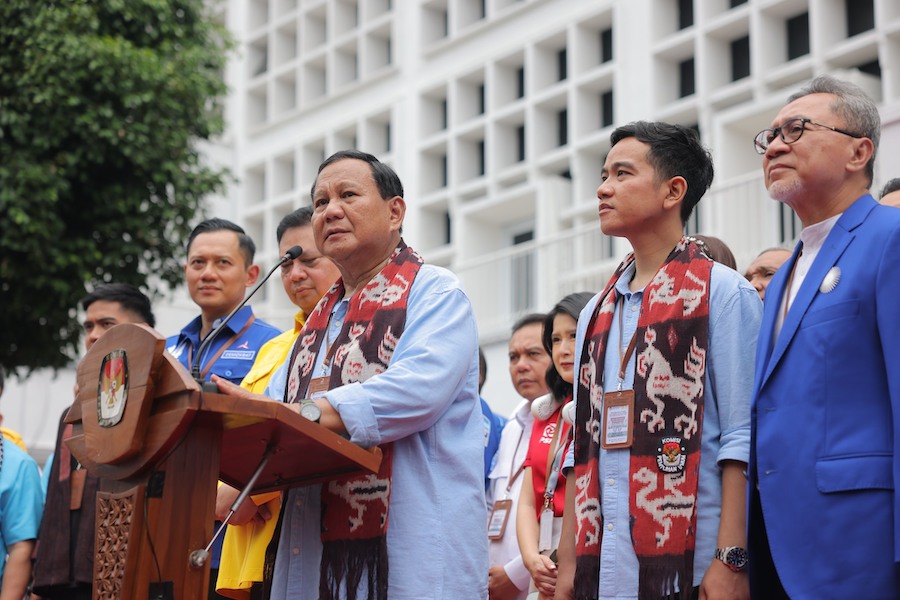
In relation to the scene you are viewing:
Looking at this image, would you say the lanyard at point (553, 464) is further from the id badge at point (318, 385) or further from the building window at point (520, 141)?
the building window at point (520, 141)

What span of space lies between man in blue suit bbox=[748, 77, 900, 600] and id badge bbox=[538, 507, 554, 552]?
1644 mm

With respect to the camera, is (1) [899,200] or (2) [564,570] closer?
(2) [564,570]

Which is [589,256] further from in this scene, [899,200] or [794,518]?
[794,518]

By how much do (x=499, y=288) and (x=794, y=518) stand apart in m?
12.3

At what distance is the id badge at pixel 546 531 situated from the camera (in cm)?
489

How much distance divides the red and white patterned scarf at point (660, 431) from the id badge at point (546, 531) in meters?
1.20

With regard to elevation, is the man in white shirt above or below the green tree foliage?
below

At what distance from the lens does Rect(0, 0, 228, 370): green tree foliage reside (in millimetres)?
11016

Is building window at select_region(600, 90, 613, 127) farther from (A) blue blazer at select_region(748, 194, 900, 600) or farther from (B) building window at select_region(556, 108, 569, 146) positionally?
(A) blue blazer at select_region(748, 194, 900, 600)

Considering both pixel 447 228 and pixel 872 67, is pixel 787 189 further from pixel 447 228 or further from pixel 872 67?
pixel 447 228

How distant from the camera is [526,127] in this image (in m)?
16.6

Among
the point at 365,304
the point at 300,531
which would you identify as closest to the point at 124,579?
the point at 300,531

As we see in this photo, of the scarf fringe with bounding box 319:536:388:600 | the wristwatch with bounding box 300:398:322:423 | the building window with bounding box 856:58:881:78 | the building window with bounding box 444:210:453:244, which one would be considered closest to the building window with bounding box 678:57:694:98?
the building window with bounding box 856:58:881:78

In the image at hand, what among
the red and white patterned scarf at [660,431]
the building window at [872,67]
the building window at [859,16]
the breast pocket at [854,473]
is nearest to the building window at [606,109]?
the building window at [859,16]
